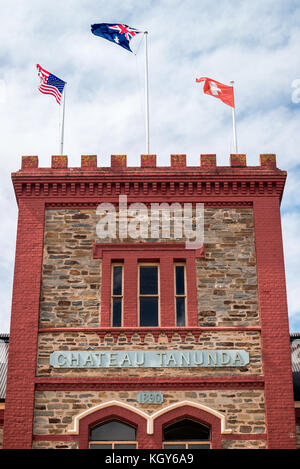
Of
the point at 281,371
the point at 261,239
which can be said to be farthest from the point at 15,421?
the point at 261,239

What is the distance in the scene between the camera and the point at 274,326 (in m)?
19.0

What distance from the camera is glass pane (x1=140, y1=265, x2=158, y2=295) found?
19.9 metres

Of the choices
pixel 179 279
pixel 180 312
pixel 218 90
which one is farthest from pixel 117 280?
pixel 218 90

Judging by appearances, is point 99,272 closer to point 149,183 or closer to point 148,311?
point 148,311

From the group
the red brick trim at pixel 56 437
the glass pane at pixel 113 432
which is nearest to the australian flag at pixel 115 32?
the glass pane at pixel 113 432

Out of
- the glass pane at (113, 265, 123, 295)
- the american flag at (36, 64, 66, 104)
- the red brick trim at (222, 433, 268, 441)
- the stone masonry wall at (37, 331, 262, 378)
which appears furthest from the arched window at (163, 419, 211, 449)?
the american flag at (36, 64, 66, 104)

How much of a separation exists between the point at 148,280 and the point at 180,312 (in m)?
1.42

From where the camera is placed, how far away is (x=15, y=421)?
18.0 m

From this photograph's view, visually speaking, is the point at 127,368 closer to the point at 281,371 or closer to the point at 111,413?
the point at 111,413

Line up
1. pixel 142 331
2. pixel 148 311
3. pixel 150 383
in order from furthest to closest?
pixel 148 311 → pixel 142 331 → pixel 150 383

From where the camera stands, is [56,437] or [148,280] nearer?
[56,437]

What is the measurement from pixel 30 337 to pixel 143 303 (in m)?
3.44

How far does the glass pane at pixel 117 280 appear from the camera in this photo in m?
19.7

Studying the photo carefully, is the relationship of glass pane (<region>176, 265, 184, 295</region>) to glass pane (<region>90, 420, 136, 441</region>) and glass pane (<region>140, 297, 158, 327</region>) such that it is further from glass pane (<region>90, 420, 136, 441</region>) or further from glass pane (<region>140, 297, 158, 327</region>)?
glass pane (<region>90, 420, 136, 441</region>)
